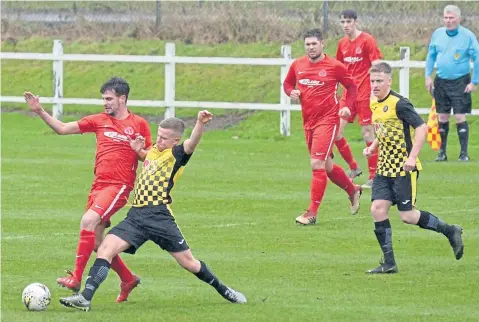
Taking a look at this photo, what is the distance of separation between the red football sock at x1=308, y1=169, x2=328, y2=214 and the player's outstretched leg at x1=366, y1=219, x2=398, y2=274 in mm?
3107

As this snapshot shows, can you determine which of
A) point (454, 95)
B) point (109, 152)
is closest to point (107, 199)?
point (109, 152)

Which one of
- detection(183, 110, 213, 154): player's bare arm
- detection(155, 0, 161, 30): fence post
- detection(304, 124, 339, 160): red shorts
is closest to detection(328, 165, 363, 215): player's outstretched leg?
detection(304, 124, 339, 160): red shorts

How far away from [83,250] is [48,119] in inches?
44.2

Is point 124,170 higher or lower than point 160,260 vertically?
higher

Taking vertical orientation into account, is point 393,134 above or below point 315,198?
above

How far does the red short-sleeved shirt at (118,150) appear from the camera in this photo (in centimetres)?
1159

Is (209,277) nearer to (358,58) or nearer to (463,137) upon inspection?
(358,58)

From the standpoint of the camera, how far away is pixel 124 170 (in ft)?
38.1

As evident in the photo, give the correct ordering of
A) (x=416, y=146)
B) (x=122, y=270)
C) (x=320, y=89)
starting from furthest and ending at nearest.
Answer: (x=320, y=89), (x=416, y=146), (x=122, y=270)

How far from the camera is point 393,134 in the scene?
12.6 m

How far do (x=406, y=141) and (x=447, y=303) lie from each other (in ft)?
6.86

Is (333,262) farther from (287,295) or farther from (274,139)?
(274,139)

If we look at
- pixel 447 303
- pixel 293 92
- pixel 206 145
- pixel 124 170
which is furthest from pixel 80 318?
pixel 206 145

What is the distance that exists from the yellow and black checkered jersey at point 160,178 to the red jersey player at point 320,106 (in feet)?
16.1
